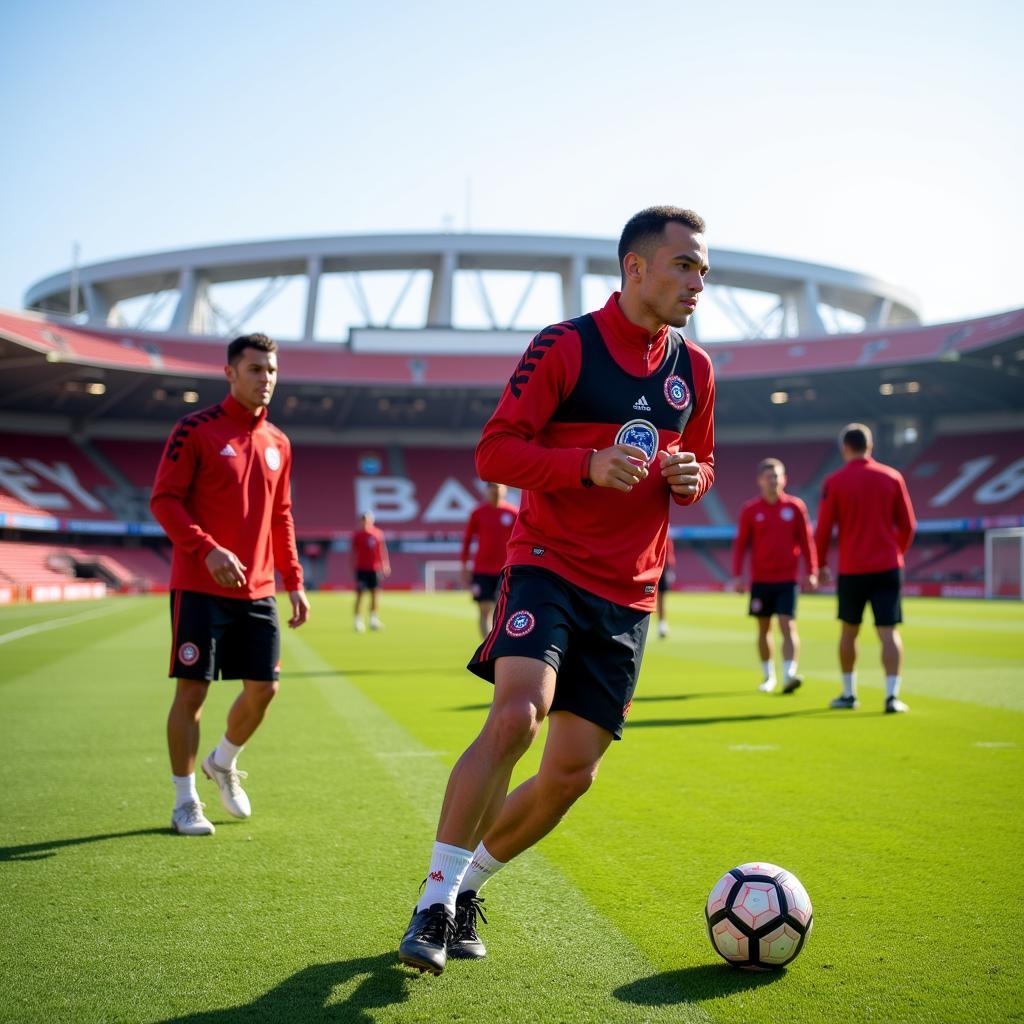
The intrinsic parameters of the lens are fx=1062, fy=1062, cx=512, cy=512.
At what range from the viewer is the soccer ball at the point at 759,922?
123 inches

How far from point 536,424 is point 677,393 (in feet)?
1.83

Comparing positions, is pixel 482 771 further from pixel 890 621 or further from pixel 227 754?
pixel 890 621

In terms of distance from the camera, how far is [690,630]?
67.7ft

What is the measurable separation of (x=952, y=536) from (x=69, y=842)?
47.2 meters

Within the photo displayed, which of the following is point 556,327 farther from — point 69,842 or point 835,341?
point 835,341

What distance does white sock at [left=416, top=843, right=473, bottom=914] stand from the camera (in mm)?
3023

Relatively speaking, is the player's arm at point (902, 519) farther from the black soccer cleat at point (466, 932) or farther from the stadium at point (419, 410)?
the stadium at point (419, 410)

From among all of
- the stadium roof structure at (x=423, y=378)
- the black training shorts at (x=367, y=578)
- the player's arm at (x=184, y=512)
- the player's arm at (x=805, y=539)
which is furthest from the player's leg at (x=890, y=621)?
the stadium roof structure at (x=423, y=378)

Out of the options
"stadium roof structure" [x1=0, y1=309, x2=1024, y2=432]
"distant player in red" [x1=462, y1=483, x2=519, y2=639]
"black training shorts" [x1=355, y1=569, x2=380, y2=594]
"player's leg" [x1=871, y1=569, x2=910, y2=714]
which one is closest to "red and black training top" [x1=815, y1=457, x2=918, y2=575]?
"player's leg" [x1=871, y1=569, x2=910, y2=714]

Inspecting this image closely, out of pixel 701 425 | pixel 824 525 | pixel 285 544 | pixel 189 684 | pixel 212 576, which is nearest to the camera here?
pixel 701 425

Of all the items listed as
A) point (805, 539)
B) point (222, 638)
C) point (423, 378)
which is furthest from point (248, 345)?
point (423, 378)

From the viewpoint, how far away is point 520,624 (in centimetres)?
313

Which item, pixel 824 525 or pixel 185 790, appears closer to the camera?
pixel 185 790

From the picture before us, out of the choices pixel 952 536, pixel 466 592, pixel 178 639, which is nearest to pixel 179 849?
pixel 178 639
